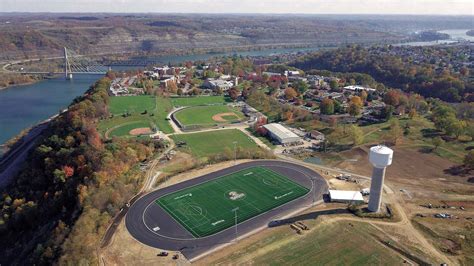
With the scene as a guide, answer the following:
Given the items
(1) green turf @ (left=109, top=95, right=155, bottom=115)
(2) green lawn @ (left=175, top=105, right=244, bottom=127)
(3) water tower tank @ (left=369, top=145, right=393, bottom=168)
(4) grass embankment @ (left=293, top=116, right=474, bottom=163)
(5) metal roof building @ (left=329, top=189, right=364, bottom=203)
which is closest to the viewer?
(3) water tower tank @ (left=369, top=145, right=393, bottom=168)

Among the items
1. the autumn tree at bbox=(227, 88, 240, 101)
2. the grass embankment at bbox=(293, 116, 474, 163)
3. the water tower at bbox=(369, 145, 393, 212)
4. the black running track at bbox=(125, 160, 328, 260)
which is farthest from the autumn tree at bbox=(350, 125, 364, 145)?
the autumn tree at bbox=(227, 88, 240, 101)

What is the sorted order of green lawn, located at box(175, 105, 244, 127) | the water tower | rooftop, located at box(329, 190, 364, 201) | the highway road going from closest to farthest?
the water tower → rooftop, located at box(329, 190, 364, 201) → the highway road → green lawn, located at box(175, 105, 244, 127)

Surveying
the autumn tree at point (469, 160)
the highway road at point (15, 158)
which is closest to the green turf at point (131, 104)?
the highway road at point (15, 158)

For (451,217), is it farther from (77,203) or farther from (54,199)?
(54,199)

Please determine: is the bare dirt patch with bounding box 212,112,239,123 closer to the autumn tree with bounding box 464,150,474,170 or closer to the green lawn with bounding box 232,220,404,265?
the autumn tree with bounding box 464,150,474,170

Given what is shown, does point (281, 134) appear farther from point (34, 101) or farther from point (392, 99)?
point (34, 101)

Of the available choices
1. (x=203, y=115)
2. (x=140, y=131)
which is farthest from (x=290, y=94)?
(x=140, y=131)

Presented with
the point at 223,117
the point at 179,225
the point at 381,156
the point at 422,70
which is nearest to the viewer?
the point at 381,156

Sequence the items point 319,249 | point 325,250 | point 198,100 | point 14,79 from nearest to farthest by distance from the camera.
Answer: point 325,250
point 319,249
point 198,100
point 14,79
